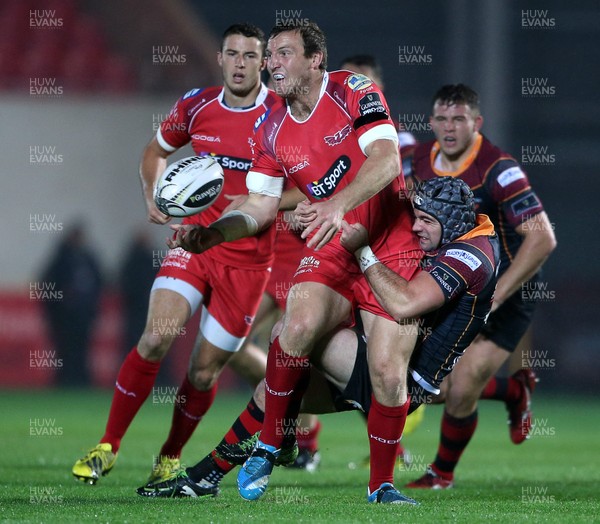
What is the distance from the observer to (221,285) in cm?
629

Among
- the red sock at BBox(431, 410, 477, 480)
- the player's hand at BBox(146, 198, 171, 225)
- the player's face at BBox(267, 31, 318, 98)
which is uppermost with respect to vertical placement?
the player's face at BBox(267, 31, 318, 98)

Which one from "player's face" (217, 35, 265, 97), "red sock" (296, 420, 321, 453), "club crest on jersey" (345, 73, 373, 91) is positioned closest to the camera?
"club crest on jersey" (345, 73, 373, 91)

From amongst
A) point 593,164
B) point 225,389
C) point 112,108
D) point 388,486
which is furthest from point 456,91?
point 593,164

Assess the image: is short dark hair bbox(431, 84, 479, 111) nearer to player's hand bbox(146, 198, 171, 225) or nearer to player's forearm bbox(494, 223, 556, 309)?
A: player's forearm bbox(494, 223, 556, 309)

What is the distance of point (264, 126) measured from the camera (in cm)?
556

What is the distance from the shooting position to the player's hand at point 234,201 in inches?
228

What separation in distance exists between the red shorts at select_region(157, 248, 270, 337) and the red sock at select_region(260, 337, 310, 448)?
1042 millimetres

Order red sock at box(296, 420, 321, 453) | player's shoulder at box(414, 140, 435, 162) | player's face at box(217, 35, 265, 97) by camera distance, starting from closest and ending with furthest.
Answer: player's face at box(217, 35, 265, 97)
player's shoulder at box(414, 140, 435, 162)
red sock at box(296, 420, 321, 453)

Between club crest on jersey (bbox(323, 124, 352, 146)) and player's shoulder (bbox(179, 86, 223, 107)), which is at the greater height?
player's shoulder (bbox(179, 86, 223, 107))

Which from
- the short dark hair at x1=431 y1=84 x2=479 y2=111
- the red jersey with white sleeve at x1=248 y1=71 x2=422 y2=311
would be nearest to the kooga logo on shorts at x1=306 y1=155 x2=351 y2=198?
the red jersey with white sleeve at x1=248 y1=71 x2=422 y2=311

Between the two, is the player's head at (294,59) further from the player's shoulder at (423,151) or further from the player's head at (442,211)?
the player's shoulder at (423,151)

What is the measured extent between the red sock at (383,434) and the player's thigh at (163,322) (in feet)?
4.26

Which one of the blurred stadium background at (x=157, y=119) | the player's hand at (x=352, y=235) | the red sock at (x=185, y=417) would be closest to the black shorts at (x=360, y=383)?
the player's hand at (x=352, y=235)

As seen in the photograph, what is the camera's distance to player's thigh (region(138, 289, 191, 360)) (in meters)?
5.94
